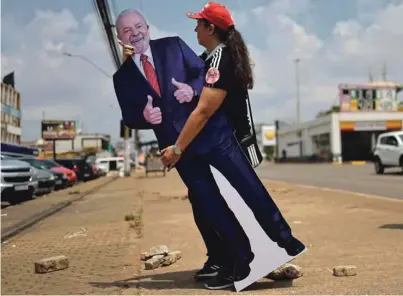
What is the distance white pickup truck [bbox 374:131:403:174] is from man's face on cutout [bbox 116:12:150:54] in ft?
69.2

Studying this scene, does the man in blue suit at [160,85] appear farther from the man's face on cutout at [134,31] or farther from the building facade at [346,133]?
the building facade at [346,133]

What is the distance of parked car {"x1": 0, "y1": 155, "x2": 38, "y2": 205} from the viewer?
16.6 meters

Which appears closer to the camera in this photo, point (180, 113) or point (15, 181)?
point (180, 113)

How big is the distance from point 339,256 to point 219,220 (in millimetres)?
2128

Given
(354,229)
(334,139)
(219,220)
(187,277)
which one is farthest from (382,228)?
(334,139)

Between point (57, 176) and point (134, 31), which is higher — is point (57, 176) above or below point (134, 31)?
below

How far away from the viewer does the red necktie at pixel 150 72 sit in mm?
4363

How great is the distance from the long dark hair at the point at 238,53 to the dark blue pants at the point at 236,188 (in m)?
0.47

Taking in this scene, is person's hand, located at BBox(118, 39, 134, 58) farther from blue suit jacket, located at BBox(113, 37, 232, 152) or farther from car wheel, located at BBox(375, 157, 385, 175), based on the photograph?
car wheel, located at BBox(375, 157, 385, 175)

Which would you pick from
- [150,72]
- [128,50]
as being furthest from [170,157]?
[128,50]

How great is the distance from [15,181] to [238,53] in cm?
1432

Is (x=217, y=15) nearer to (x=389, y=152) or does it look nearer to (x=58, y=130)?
(x=389, y=152)

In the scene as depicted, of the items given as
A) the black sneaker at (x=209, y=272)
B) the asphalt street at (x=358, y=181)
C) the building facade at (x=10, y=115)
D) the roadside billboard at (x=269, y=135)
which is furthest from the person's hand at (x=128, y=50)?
the roadside billboard at (x=269, y=135)

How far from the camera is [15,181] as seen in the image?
1708cm
